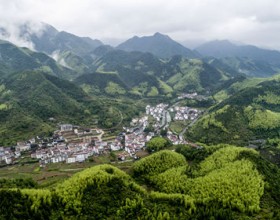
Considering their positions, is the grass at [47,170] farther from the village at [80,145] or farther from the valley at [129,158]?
the village at [80,145]

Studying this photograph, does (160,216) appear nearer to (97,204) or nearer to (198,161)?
(97,204)

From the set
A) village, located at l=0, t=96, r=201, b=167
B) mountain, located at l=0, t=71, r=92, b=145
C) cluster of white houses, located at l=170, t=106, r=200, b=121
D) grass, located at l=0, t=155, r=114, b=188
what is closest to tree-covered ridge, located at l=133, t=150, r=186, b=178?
village, located at l=0, t=96, r=201, b=167

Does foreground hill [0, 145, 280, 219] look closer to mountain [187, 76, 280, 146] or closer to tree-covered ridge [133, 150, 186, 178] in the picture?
tree-covered ridge [133, 150, 186, 178]

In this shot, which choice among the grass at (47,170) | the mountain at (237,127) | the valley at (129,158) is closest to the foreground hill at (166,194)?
the valley at (129,158)

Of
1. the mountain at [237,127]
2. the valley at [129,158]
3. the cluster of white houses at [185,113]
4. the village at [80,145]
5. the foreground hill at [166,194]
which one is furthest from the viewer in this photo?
the cluster of white houses at [185,113]

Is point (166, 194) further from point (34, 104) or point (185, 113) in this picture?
point (185, 113)

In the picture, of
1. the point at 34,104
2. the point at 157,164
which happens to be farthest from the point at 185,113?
the point at 157,164

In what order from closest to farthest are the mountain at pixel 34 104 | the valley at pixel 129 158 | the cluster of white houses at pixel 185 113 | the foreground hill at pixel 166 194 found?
the foreground hill at pixel 166 194, the valley at pixel 129 158, the mountain at pixel 34 104, the cluster of white houses at pixel 185 113
